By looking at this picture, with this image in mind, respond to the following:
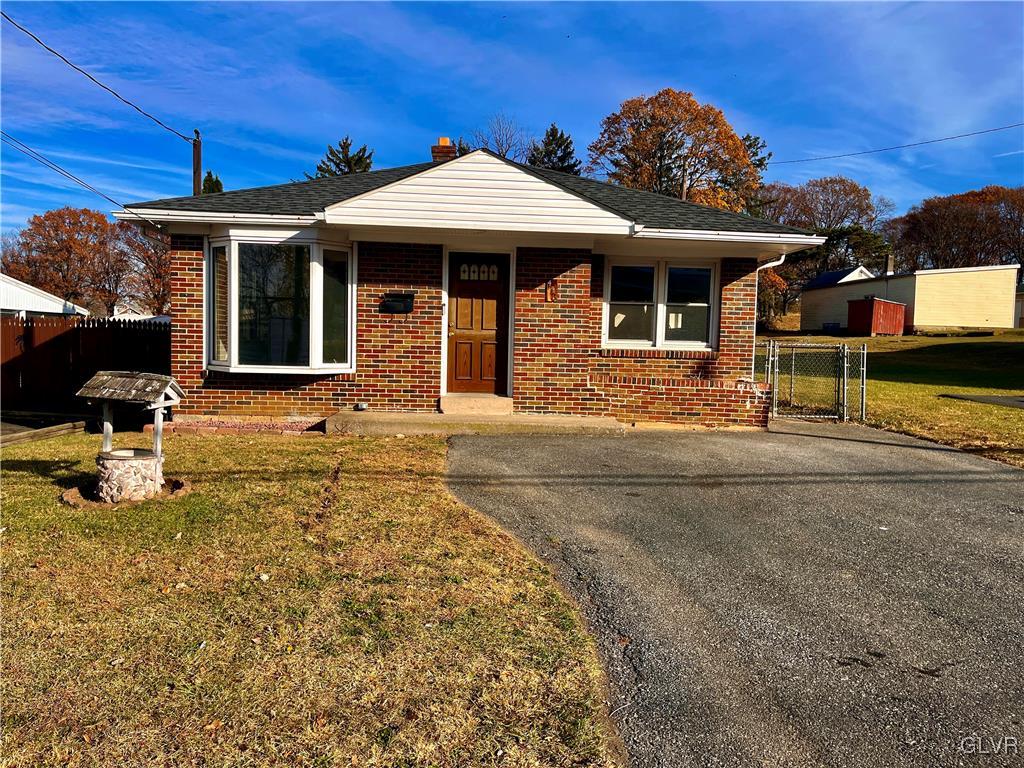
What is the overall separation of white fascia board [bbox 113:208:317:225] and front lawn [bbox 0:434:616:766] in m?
4.32

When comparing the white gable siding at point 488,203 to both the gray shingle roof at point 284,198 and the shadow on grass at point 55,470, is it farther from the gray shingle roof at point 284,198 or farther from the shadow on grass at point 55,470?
the shadow on grass at point 55,470

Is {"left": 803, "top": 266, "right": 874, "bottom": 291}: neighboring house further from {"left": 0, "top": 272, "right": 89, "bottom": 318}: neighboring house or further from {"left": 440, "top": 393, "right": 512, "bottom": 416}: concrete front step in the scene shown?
{"left": 0, "top": 272, "right": 89, "bottom": 318}: neighboring house

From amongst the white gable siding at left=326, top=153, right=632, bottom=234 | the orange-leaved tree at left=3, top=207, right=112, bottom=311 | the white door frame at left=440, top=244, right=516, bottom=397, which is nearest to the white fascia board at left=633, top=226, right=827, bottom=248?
the white gable siding at left=326, top=153, right=632, bottom=234

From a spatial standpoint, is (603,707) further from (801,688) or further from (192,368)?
(192,368)

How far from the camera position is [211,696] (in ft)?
8.91

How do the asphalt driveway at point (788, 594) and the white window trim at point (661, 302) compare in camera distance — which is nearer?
the asphalt driveway at point (788, 594)

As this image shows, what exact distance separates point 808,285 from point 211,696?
5063 centimetres

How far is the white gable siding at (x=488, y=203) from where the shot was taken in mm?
8594

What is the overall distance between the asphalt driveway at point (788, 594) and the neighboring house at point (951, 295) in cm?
3656

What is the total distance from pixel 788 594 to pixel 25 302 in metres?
40.2

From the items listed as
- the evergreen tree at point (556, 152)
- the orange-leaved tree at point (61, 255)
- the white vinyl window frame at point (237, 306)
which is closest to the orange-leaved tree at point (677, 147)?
the evergreen tree at point (556, 152)

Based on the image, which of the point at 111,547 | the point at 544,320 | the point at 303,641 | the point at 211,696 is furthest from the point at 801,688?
the point at 544,320

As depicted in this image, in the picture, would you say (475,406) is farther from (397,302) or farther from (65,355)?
(65,355)

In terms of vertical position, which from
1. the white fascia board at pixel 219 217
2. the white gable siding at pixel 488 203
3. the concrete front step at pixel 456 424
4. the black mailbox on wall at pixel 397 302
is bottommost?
the concrete front step at pixel 456 424
